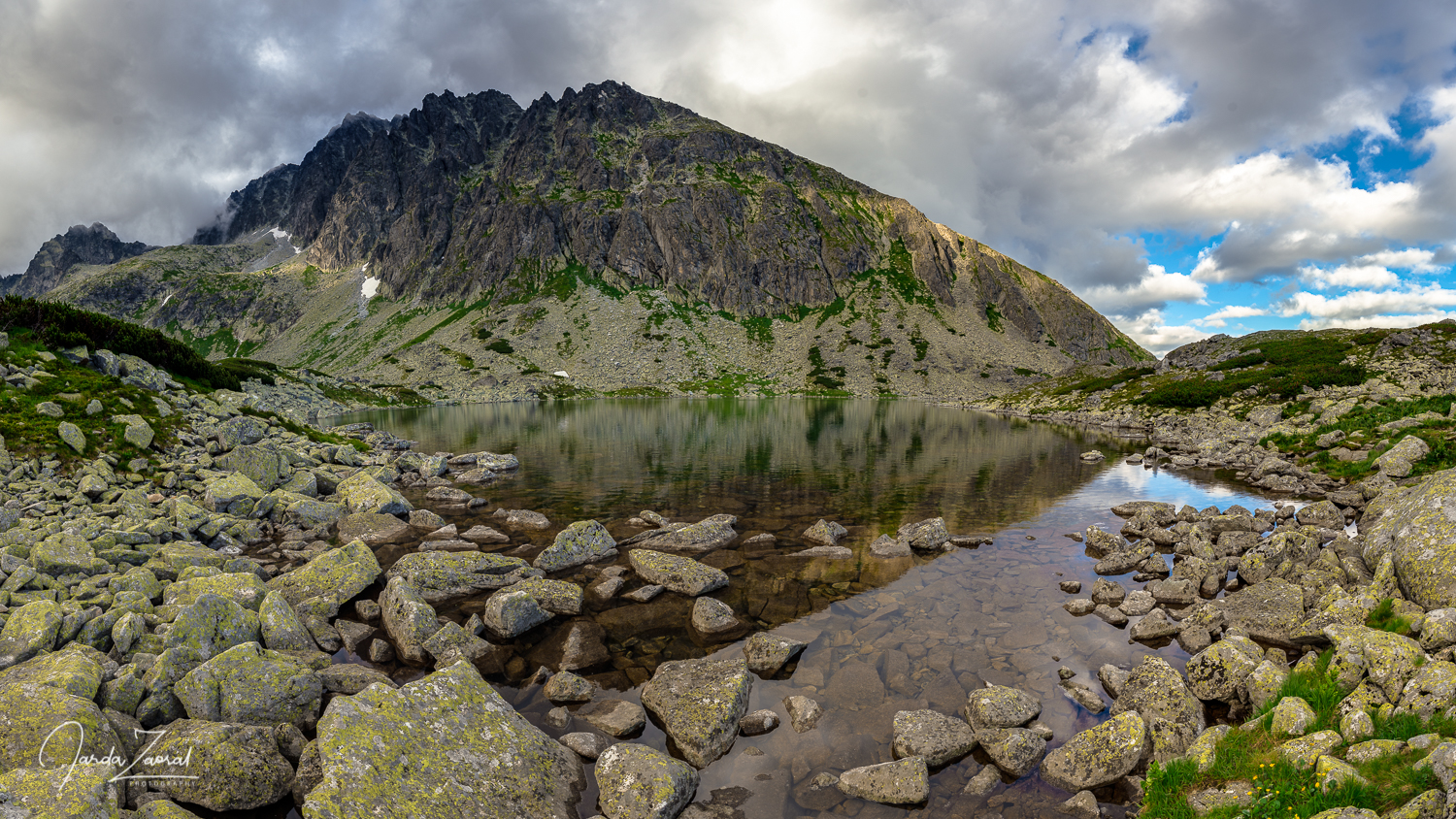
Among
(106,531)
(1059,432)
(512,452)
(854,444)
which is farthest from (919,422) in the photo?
(106,531)

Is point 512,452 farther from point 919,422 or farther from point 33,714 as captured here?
point 919,422

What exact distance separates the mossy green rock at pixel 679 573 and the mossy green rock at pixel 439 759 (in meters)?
8.50

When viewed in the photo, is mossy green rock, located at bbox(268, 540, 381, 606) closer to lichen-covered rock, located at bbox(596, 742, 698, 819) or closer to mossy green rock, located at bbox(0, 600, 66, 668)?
mossy green rock, located at bbox(0, 600, 66, 668)

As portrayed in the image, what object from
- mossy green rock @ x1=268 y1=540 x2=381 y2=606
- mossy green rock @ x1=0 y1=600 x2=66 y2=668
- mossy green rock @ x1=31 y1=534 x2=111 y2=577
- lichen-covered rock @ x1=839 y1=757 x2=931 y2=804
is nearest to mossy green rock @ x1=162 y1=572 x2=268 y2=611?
mossy green rock @ x1=268 y1=540 x2=381 y2=606

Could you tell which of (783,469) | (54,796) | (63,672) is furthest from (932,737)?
(783,469)

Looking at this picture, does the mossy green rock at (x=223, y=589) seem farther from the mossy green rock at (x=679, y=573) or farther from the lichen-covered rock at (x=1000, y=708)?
the lichen-covered rock at (x=1000, y=708)

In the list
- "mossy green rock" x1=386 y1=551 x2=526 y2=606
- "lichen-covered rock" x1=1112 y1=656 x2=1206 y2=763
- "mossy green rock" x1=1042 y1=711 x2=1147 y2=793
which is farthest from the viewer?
"mossy green rock" x1=386 y1=551 x2=526 y2=606

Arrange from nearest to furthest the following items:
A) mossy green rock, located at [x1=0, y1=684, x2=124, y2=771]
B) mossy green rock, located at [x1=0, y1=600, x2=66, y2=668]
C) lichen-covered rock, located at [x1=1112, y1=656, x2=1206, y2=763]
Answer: mossy green rock, located at [x1=0, y1=684, x2=124, y2=771] → lichen-covered rock, located at [x1=1112, y1=656, x2=1206, y2=763] → mossy green rock, located at [x1=0, y1=600, x2=66, y2=668]

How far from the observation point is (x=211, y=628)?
12352 mm

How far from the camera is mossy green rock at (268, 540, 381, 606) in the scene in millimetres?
16859

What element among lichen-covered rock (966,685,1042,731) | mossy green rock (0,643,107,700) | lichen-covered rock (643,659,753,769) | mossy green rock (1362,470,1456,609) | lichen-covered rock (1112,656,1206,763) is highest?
mossy green rock (1362,470,1456,609)

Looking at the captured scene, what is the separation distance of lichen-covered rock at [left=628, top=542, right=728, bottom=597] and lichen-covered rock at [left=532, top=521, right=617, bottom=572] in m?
2.36

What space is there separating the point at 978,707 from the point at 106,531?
26189 mm

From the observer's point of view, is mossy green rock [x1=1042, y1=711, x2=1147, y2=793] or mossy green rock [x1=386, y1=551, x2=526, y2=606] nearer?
mossy green rock [x1=1042, y1=711, x2=1147, y2=793]
